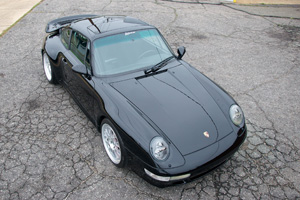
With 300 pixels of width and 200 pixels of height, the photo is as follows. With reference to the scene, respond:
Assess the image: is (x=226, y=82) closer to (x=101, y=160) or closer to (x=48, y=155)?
(x=101, y=160)

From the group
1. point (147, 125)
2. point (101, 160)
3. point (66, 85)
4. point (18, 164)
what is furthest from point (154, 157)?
point (66, 85)

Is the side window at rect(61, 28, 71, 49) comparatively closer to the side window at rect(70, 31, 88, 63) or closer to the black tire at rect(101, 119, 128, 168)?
the side window at rect(70, 31, 88, 63)

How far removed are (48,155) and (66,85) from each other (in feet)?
4.44

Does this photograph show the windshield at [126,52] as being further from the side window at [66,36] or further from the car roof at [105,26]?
the side window at [66,36]

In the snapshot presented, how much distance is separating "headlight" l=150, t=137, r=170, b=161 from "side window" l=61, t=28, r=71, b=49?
2.55 meters

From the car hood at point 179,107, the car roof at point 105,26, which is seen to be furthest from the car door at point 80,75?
the car hood at point 179,107

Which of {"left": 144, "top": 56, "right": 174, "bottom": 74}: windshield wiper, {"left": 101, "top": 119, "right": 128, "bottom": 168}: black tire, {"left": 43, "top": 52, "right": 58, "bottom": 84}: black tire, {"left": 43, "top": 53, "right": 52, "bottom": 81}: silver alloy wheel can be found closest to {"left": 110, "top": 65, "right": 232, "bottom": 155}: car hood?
{"left": 144, "top": 56, "right": 174, "bottom": 74}: windshield wiper

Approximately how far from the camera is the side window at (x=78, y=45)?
3.84m

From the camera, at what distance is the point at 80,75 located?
3.80 m

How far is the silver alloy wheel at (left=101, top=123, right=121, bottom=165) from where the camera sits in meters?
3.24

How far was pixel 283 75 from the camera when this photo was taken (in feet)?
18.3

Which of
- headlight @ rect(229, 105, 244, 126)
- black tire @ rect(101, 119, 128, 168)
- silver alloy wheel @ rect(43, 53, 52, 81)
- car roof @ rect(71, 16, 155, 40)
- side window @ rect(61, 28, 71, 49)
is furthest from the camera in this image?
silver alloy wheel @ rect(43, 53, 52, 81)

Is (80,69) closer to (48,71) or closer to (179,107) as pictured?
(179,107)

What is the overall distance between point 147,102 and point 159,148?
0.67m
